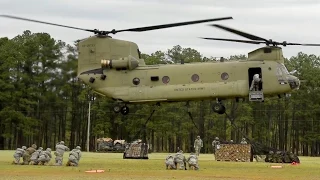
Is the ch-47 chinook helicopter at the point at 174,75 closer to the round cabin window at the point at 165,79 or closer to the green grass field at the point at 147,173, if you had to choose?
the round cabin window at the point at 165,79

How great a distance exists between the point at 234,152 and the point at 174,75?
10.3m

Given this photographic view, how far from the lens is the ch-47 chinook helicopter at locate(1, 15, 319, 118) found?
111 ft

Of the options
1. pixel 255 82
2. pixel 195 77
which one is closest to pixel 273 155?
pixel 255 82

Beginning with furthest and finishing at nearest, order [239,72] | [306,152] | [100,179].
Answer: [306,152], [239,72], [100,179]

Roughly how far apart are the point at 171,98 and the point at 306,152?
69.3m

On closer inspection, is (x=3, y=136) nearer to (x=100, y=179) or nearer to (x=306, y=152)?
(x=306, y=152)

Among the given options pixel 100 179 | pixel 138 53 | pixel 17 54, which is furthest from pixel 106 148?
pixel 100 179

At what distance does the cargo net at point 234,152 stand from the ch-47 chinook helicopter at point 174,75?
841cm

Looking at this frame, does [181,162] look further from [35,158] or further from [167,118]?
[167,118]

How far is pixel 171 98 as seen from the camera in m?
34.9

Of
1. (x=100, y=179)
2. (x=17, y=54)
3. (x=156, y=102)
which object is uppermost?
(x=17, y=54)

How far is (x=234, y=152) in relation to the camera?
141 feet

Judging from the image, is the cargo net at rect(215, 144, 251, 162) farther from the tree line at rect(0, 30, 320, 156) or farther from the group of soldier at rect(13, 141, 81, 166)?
the tree line at rect(0, 30, 320, 156)

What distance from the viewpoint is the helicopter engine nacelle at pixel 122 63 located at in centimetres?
3562
